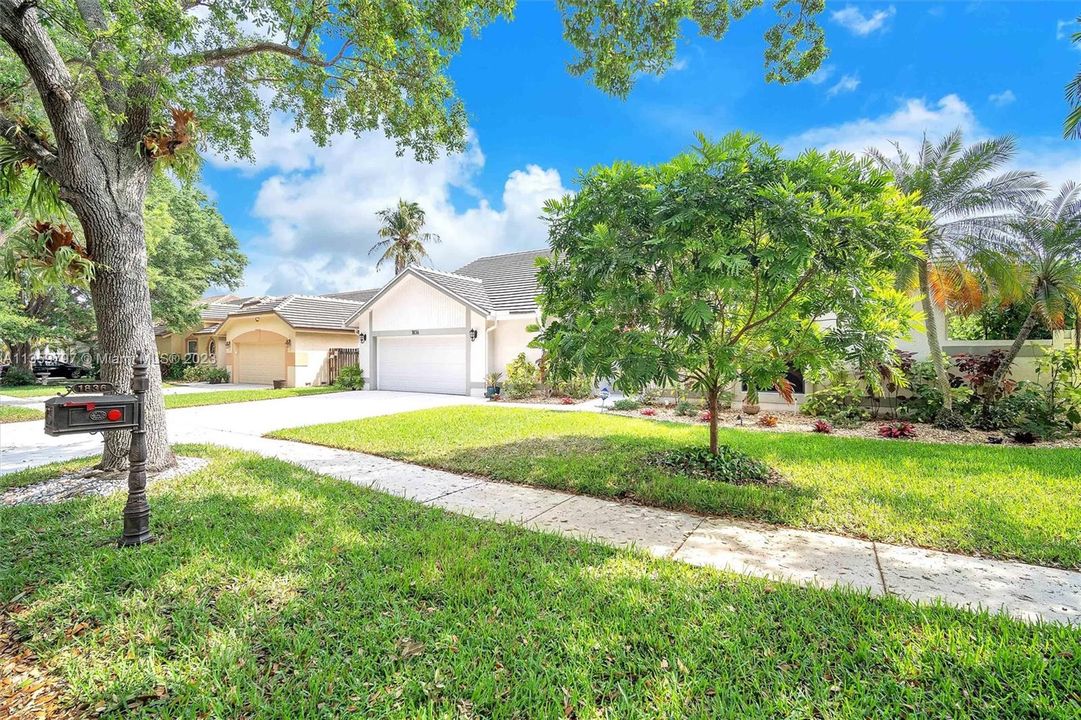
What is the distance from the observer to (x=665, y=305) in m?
4.99

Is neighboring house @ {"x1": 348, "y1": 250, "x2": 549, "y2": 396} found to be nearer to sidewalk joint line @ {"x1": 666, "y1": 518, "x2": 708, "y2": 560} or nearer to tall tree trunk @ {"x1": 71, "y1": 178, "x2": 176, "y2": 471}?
tall tree trunk @ {"x1": 71, "y1": 178, "x2": 176, "y2": 471}

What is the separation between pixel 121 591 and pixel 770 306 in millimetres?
6195

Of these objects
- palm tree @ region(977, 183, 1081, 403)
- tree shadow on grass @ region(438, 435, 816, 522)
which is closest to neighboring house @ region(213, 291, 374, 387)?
tree shadow on grass @ region(438, 435, 816, 522)

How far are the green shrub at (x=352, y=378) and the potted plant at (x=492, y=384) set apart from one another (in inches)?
252

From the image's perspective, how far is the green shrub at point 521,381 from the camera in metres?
15.7

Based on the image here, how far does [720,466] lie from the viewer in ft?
19.1

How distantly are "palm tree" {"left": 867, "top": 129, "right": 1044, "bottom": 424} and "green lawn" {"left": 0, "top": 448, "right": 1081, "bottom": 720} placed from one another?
30.9ft

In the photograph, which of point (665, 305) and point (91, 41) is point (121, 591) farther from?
point (91, 41)

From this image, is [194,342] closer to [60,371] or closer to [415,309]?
[60,371]

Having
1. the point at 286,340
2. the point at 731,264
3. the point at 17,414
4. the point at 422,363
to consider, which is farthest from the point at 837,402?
the point at 286,340

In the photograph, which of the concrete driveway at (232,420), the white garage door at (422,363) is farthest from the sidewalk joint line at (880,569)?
the white garage door at (422,363)

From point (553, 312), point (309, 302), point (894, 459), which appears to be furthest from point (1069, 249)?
point (309, 302)

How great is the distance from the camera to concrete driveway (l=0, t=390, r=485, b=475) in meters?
7.45

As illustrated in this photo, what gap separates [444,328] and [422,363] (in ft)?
6.87
